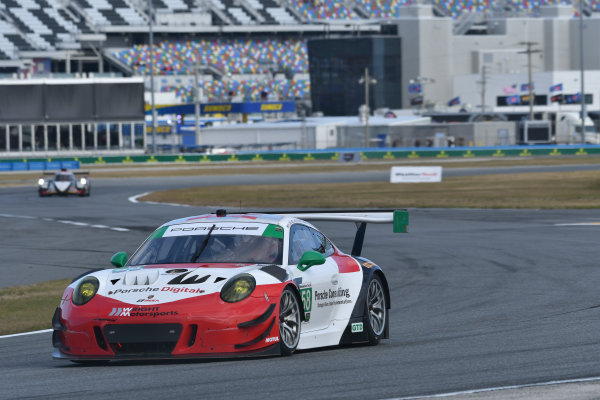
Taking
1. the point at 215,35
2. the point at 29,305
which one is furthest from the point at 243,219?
the point at 215,35

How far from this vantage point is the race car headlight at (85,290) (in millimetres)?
9156

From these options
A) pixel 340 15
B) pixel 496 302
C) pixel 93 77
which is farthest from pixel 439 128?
pixel 496 302

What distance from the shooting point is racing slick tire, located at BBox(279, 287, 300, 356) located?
9.20 meters

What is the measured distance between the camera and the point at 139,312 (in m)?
8.81

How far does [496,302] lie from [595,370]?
569cm

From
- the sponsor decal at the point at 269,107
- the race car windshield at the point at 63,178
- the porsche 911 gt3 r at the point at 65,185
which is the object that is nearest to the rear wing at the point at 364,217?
the porsche 911 gt3 r at the point at 65,185

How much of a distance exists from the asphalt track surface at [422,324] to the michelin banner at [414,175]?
851 inches

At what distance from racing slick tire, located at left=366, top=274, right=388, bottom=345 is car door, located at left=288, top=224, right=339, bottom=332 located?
503 millimetres

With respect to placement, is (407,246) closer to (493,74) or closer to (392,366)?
(392,366)

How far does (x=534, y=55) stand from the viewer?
140 meters

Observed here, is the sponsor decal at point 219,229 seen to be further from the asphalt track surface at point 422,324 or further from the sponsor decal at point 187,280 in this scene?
the asphalt track surface at point 422,324

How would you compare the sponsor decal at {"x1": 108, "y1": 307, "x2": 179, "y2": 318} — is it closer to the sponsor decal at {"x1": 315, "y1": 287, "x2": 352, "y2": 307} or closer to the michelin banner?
the sponsor decal at {"x1": 315, "y1": 287, "x2": 352, "y2": 307}

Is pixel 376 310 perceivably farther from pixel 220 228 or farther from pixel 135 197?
pixel 135 197

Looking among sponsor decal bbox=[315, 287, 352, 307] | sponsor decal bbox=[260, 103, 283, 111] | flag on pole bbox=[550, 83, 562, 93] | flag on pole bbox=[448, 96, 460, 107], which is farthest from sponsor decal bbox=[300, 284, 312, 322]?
flag on pole bbox=[550, 83, 562, 93]
